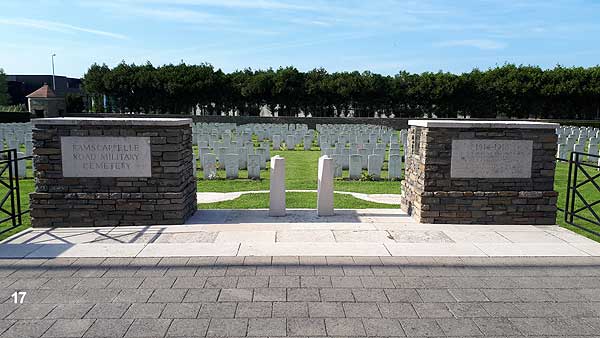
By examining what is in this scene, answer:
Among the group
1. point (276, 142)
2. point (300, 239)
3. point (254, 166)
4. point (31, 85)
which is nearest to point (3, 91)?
point (31, 85)

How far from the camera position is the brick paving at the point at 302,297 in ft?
11.5

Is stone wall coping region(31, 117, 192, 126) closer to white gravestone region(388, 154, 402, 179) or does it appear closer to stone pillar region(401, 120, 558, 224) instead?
stone pillar region(401, 120, 558, 224)

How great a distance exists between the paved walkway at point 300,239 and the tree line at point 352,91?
35.7 m

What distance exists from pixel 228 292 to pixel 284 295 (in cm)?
52

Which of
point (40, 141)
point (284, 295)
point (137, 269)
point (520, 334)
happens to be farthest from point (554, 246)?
point (40, 141)

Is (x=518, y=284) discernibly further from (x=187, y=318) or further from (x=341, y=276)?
(x=187, y=318)

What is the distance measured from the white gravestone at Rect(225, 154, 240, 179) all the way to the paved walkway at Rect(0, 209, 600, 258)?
4.98m

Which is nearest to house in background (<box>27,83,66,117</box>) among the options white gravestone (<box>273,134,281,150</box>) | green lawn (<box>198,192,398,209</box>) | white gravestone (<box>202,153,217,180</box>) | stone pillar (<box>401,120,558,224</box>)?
white gravestone (<box>273,134,281,150</box>)

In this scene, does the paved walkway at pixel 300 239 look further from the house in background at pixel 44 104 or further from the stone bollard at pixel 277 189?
the house in background at pixel 44 104

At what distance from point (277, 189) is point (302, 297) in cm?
337

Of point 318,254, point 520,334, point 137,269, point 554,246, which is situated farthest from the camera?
point 554,246

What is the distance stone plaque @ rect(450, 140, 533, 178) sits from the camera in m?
6.79

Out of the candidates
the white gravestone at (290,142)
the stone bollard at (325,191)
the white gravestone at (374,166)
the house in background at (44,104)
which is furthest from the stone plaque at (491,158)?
the house in background at (44,104)

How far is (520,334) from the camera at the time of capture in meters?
3.44
